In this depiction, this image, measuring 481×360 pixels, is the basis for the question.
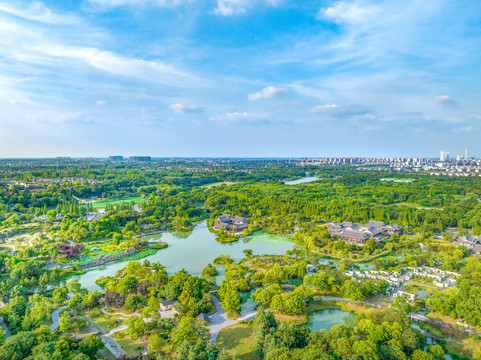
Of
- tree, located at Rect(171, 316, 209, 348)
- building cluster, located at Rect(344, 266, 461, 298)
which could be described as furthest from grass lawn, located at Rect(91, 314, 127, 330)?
building cluster, located at Rect(344, 266, 461, 298)

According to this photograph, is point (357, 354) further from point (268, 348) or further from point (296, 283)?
point (296, 283)

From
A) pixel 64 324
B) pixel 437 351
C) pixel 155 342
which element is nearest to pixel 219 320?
pixel 155 342

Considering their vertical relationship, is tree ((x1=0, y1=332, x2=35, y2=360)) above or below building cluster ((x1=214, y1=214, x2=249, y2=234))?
above

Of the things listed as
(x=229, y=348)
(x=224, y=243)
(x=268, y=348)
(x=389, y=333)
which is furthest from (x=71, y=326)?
(x=224, y=243)

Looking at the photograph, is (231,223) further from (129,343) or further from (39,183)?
(39,183)

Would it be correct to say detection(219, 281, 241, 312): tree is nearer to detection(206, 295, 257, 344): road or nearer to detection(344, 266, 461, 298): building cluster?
detection(206, 295, 257, 344): road

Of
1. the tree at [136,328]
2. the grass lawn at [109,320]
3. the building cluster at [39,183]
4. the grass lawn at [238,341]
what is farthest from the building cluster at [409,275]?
the building cluster at [39,183]
